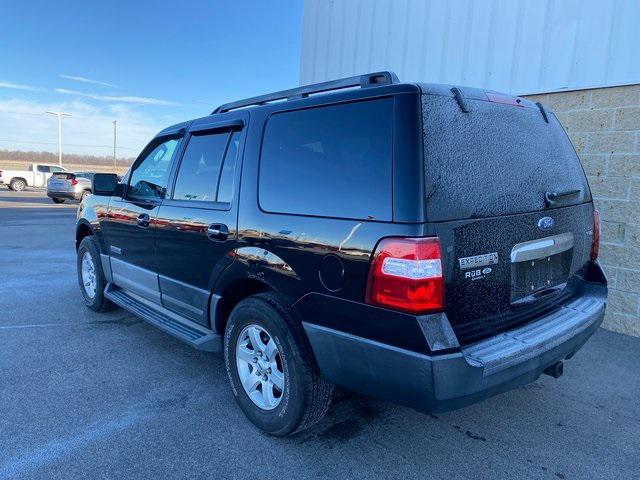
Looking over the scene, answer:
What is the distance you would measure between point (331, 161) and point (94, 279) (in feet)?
12.3

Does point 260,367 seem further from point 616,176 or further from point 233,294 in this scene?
point 616,176

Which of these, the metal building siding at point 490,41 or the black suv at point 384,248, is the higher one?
the metal building siding at point 490,41

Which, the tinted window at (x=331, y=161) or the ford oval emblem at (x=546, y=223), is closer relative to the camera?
the tinted window at (x=331, y=161)

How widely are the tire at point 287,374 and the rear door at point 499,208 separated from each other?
84cm

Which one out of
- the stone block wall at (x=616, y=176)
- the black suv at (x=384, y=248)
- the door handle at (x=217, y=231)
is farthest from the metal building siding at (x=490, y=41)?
the door handle at (x=217, y=231)

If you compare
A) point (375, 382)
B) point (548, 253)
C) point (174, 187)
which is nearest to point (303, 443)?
point (375, 382)

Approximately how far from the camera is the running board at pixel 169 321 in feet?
10.4

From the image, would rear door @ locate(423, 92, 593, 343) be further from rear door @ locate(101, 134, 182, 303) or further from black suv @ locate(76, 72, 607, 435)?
rear door @ locate(101, 134, 182, 303)

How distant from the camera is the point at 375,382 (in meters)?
2.22

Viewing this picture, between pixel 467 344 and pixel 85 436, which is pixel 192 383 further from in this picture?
pixel 467 344

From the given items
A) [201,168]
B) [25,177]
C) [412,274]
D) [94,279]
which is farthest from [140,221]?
[25,177]

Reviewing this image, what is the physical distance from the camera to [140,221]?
12.9 feet

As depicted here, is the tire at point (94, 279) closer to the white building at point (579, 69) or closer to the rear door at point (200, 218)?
the rear door at point (200, 218)

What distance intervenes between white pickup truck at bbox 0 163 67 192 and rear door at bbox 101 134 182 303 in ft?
92.8
